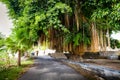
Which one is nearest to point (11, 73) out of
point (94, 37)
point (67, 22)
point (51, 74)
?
point (51, 74)

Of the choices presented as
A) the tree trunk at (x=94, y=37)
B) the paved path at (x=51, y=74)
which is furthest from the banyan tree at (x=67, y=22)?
the paved path at (x=51, y=74)

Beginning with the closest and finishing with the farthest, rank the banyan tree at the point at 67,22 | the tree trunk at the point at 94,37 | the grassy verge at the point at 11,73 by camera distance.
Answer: the banyan tree at the point at 67,22
the grassy verge at the point at 11,73
the tree trunk at the point at 94,37

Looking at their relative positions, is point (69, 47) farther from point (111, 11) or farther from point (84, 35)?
point (111, 11)

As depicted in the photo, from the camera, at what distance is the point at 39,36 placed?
70.2 ft

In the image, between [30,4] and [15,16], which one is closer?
[30,4]

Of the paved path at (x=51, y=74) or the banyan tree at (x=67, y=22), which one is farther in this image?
the paved path at (x=51, y=74)

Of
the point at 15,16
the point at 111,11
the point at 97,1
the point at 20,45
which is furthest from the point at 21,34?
the point at 111,11

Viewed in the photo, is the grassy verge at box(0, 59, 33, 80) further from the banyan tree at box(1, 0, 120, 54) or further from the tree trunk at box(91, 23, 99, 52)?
the tree trunk at box(91, 23, 99, 52)

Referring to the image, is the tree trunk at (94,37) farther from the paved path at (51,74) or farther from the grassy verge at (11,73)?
the grassy verge at (11,73)

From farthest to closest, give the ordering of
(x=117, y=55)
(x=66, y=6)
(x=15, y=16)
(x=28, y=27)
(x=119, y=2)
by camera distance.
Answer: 1. (x=117, y=55)
2. (x=15, y=16)
3. (x=28, y=27)
4. (x=66, y=6)
5. (x=119, y=2)

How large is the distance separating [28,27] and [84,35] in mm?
5631

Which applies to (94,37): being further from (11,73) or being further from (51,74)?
(11,73)

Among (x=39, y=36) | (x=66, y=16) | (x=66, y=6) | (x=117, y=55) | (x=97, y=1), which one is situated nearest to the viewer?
(x=97, y=1)

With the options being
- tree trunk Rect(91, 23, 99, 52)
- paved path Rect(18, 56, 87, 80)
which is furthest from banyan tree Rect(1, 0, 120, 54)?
paved path Rect(18, 56, 87, 80)
